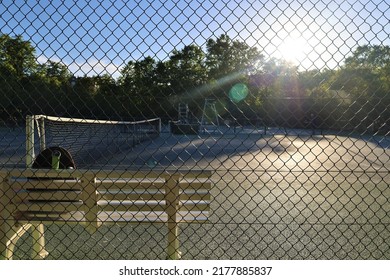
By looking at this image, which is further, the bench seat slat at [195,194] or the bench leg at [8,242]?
the bench seat slat at [195,194]

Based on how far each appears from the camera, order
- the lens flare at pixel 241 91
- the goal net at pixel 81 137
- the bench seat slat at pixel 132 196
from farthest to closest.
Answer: the lens flare at pixel 241 91
the goal net at pixel 81 137
the bench seat slat at pixel 132 196

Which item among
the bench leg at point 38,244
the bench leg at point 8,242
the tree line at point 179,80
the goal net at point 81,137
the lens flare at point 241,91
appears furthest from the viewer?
the lens flare at point 241,91

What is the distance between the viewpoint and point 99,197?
350cm

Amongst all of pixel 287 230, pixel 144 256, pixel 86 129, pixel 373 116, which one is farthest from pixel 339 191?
pixel 373 116

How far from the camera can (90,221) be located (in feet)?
11.2

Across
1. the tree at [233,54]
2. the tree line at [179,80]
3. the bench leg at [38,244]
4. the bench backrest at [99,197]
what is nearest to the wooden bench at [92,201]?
the bench backrest at [99,197]

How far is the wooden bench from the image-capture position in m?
3.38

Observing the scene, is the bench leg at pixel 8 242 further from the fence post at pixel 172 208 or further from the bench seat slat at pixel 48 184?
the fence post at pixel 172 208

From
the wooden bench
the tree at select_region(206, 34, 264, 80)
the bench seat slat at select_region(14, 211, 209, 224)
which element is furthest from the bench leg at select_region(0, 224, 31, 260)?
the tree at select_region(206, 34, 264, 80)

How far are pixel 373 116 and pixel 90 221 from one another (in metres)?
19.8

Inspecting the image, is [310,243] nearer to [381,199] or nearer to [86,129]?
[381,199]

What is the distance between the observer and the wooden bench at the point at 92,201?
11.1ft

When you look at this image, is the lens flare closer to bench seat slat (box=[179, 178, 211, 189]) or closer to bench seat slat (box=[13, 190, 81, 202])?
bench seat slat (box=[179, 178, 211, 189])
